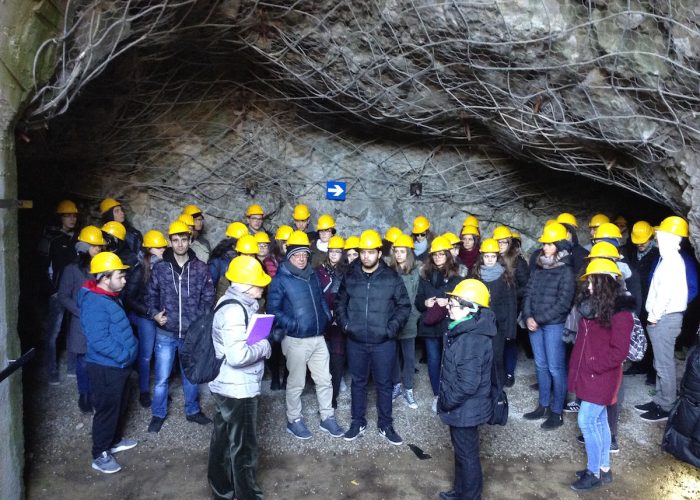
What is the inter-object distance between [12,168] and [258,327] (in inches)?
82.1

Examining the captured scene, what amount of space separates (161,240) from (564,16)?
4183mm

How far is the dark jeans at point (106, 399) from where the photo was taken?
11.9ft

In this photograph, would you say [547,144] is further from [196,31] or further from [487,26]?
[196,31]

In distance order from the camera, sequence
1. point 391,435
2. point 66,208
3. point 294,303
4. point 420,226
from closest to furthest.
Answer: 1. point 294,303
2. point 391,435
3. point 66,208
4. point 420,226

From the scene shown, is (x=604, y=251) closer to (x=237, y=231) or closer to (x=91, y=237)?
(x=237, y=231)

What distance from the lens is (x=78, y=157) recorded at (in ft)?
19.3

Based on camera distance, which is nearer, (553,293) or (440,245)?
(553,293)

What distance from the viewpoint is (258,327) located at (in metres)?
3.11

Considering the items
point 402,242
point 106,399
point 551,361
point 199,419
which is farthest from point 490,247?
point 106,399

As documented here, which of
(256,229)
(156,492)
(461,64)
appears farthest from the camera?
(256,229)

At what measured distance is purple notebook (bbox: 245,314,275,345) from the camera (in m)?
3.06

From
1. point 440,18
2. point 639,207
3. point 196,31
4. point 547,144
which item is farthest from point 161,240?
point 639,207

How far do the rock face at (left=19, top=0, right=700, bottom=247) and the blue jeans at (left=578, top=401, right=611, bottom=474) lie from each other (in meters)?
2.00

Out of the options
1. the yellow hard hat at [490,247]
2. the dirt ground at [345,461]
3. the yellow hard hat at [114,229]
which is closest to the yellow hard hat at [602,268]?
the yellow hard hat at [490,247]
